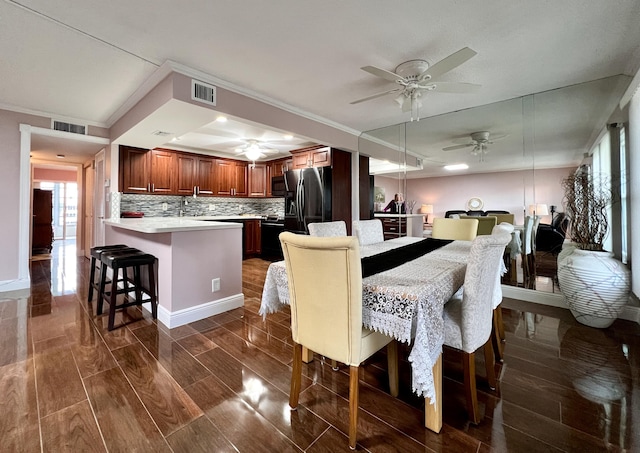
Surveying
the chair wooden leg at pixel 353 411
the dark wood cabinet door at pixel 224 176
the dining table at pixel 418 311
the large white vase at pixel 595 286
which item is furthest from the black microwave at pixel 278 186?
the chair wooden leg at pixel 353 411

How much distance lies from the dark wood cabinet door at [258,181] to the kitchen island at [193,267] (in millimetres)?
3391

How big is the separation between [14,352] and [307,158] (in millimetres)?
4155

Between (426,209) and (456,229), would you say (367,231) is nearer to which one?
(456,229)

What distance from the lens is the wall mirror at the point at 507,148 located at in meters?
2.92

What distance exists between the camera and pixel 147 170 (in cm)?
470

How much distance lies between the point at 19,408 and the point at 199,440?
1053mm

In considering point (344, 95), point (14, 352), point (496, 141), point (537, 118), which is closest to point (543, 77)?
point (537, 118)

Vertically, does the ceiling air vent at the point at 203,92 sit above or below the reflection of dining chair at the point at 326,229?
above

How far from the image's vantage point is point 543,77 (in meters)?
2.68

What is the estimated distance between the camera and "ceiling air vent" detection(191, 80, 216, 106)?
2.56m

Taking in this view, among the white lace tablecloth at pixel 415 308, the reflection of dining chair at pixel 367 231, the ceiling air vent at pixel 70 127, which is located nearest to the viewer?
the white lace tablecloth at pixel 415 308

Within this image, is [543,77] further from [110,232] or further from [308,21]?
[110,232]

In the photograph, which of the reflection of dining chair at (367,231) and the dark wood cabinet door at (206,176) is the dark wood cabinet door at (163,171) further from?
the reflection of dining chair at (367,231)

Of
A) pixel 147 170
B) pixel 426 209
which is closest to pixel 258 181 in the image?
pixel 147 170
